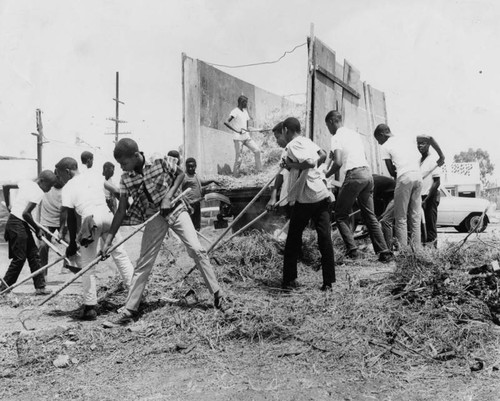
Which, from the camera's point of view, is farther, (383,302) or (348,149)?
(348,149)

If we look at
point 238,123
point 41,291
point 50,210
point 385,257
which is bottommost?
point 41,291

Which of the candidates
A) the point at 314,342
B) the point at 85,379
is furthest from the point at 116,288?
the point at 314,342

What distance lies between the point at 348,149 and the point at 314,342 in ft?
9.83

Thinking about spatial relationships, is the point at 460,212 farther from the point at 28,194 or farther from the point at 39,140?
the point at 39,140

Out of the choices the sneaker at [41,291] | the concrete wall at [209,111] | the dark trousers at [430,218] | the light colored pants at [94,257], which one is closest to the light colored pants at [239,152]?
the concrete wall at [209,111]

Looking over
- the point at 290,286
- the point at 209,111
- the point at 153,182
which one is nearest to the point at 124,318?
the point at 153,182

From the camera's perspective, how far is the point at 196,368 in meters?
3.40

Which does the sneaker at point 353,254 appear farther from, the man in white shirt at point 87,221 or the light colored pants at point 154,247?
the man in white shirt at point 87,221

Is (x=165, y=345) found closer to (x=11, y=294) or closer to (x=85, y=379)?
(x=85, y=379)

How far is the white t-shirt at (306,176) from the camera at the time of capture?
15.9 ft

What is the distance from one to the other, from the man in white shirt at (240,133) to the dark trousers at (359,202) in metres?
2.62

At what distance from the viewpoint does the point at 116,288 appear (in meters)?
5.63

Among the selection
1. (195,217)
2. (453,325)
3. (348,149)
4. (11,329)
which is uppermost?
(348,149)

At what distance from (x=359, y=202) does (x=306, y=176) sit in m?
1.72
